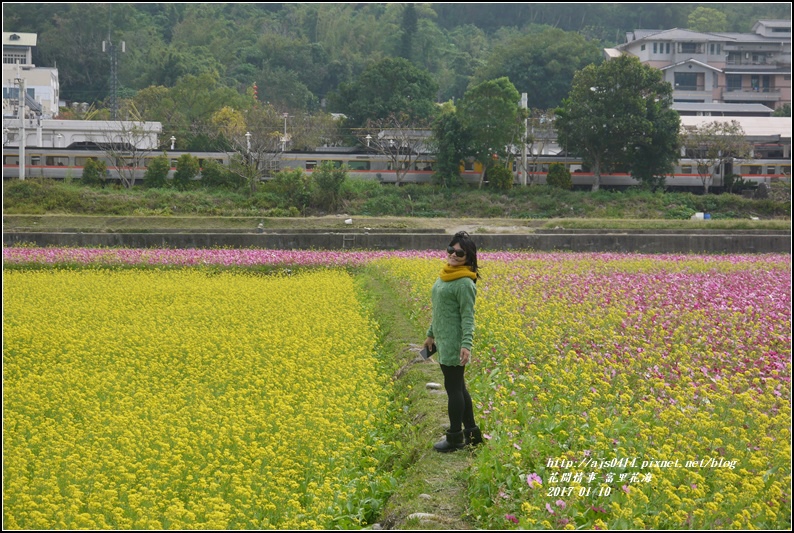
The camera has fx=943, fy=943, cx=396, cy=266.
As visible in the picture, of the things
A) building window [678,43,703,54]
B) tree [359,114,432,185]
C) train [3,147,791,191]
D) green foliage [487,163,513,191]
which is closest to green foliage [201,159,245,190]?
train [3,147,791,191]

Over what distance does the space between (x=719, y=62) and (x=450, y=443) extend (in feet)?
263

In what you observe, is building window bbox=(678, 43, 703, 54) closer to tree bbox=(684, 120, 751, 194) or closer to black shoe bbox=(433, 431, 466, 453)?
tree bbox=(684, 120, 751, 194)

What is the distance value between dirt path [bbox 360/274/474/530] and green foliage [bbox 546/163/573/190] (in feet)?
107

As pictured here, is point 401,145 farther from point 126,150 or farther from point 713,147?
point 713,147

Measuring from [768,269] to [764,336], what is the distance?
27.8 ft

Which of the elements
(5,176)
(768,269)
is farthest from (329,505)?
(5,176)

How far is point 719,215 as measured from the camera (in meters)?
38.4

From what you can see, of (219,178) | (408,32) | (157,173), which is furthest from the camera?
(408,32)

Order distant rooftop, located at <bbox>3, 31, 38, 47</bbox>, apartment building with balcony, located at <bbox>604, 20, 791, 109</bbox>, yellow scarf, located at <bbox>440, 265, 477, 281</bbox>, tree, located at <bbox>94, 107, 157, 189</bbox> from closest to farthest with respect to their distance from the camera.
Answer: yellow scarf, located at <bbox>440, 265, 477, 281</bbox>, tree, located at <bbox>94, 107, 157, 189</bbox>, distant rooftop, located at <bbox>3, 31, 38, 47</bbox>, apartment building with balcony, located at <bbox>604, 20, 791, 109</bbox>

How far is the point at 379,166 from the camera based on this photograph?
46531 mm

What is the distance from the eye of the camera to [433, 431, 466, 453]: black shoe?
253 inches

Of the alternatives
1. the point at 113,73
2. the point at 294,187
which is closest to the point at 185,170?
the point at 294,187

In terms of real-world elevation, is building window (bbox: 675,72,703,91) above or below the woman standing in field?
above

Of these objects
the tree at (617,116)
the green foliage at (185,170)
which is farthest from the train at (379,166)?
the tree at (617,116)
